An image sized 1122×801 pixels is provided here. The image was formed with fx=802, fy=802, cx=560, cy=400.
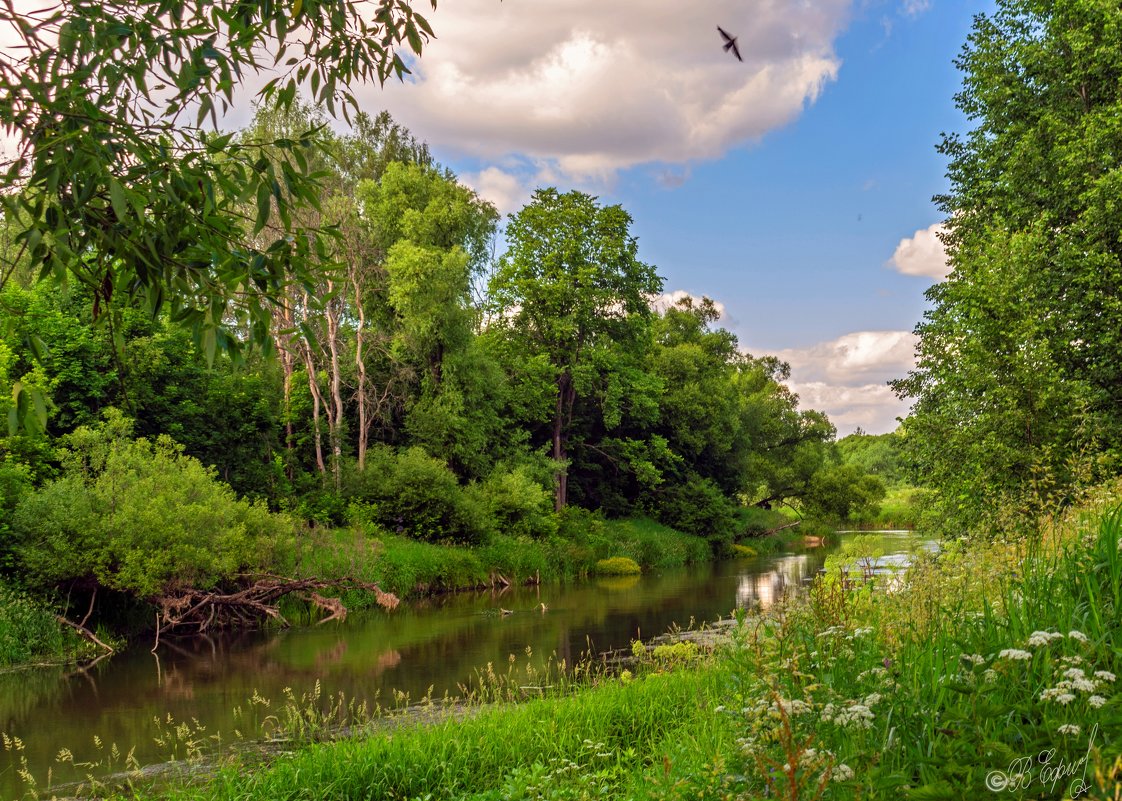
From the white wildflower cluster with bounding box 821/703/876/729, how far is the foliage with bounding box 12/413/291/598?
1569cm

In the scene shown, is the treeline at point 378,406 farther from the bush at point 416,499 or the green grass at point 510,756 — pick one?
the green grass at point 510,756

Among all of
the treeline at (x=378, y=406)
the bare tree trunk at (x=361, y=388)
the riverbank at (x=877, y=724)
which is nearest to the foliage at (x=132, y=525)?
the treeline at (x=378, y=406)

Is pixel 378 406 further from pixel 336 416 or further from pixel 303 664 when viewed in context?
pixel 303 664

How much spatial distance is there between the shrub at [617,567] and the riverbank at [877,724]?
2496cm

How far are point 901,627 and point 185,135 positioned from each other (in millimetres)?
5202

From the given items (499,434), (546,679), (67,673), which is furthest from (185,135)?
(499,434)

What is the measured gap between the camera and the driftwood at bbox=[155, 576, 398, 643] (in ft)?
57.2

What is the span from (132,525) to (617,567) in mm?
20679

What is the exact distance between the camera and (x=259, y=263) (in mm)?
3742

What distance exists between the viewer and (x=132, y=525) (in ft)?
53.5

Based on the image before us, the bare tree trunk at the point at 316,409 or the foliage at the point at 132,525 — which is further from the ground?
the bare tree trunk at the point at 316,409

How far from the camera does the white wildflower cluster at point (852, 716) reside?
3303mm

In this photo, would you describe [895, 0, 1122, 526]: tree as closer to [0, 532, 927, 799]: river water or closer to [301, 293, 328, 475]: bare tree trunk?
[0, 532, 927, 799]: river water

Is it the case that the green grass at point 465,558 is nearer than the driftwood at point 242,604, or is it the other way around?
the driftwood at point 242,604
